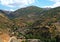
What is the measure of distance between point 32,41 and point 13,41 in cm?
8403

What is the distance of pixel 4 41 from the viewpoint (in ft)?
172

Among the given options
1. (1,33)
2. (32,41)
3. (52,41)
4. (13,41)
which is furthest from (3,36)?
(52,41)

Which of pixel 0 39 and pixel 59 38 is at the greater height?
pixel 0 39

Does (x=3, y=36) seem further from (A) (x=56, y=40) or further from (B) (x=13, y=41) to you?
(A) (x=56, y=40)

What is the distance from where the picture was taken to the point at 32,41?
147500 millimetres

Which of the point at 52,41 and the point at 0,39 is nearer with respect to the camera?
the point at 0,39

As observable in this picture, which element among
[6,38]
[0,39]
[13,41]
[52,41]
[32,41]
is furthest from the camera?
[52,41]

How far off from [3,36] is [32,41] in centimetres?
9450

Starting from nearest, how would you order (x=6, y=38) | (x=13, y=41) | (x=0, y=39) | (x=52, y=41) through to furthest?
1. (x=0, y=39)
2. (x=6, y=38)
3. (x=13, y=41)
4. (x=52, y=41)

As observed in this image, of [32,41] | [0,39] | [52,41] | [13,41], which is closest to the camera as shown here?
[0,39]

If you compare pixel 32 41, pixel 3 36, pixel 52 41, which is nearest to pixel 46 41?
pixel 52 41

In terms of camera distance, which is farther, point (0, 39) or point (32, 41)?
point (32, 41)

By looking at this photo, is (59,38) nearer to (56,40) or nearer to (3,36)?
(56,40)

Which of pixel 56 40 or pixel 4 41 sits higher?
pixel 4 41
